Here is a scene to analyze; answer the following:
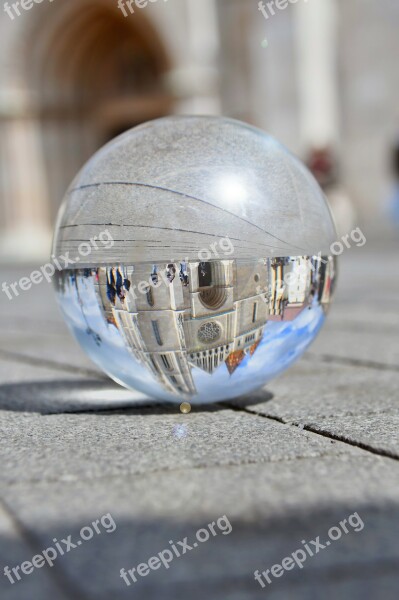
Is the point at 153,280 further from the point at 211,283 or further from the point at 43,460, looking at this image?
the point at 43,460

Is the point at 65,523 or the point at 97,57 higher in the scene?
the point at 97,57

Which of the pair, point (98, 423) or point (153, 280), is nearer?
point (153, 280)

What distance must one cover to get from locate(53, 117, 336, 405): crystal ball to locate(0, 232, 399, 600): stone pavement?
198 mm

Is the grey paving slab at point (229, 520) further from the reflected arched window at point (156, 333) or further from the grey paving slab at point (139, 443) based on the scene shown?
the reflected arched window at point (156, 333)

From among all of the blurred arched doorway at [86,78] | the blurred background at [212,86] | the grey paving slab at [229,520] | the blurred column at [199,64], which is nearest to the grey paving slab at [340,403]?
the grey paving slab at [229,520]

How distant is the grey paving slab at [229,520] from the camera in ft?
5.61

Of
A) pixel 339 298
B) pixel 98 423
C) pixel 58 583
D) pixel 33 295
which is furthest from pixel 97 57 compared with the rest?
pixel 58 583

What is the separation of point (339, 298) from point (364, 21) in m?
12.2

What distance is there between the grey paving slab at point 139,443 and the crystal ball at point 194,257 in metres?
0.15

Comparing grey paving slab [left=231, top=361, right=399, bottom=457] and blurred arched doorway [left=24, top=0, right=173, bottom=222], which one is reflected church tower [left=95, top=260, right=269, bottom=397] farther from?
blurred arched doorway [left=24, top=0, right=173, bottom=222]

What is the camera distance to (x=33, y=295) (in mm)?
10297

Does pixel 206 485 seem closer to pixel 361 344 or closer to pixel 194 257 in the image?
pixel 194 257

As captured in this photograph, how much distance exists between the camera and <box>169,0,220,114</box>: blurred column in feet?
61.3

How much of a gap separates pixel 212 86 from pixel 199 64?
50cm
